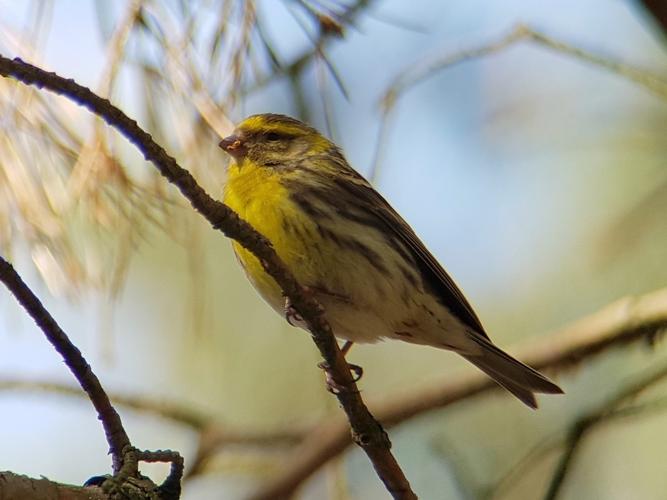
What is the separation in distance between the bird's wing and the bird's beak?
343 mm

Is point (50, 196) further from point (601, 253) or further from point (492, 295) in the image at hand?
point (492, 295)

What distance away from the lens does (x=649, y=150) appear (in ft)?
14.7

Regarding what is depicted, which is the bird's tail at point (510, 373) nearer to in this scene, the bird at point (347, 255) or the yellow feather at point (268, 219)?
the bird at point (347, 255)

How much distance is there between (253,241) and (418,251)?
153 cm

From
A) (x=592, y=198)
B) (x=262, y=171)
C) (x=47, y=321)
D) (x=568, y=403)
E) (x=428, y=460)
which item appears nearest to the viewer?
(x=47, y=321)

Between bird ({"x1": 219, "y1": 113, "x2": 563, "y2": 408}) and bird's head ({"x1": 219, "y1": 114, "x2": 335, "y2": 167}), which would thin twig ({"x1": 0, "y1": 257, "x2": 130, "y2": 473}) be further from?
bird's head ({"x1": 219, "y1": 114, "x2": 335, "y2": 167})

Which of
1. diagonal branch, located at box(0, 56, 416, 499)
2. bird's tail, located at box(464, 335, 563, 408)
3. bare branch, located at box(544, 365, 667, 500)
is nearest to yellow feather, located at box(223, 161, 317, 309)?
diagonal branch, located at box(0, 56, 416, 499)

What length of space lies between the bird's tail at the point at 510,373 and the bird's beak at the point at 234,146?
0.97 m

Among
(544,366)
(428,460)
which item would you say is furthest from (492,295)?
(544,366)

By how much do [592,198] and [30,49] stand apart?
330 cm

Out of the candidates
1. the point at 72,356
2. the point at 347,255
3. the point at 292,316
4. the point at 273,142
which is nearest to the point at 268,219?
the point at 347,255

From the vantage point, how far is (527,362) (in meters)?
3.71

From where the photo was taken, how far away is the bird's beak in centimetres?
343

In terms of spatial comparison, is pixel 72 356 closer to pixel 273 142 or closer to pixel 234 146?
pixel 234 146
